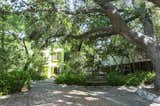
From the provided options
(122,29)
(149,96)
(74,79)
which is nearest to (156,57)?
(122,29)

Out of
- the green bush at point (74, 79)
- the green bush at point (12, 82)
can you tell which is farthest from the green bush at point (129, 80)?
the green bush at point (12, 82)

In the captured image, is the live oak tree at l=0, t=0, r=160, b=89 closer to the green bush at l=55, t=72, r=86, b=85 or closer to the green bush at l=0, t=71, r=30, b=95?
the green bush at l=0, t=71, r=30, b=95

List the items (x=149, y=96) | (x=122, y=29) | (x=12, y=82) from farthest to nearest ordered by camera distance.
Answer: (x=122, y=29)
(x=12, y=82)
(x=149, y=96)

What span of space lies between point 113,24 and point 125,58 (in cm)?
1569

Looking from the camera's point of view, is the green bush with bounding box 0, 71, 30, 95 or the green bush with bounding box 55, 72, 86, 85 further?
the green bush with bounding box 55, 72, 86, 85

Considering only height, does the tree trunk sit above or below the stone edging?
above

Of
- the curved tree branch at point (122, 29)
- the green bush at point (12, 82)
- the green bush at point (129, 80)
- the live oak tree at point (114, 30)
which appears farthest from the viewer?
the green bush at point (129, 80)

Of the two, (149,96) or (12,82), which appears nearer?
(149,96)

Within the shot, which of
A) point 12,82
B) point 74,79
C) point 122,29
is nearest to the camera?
point 12,82

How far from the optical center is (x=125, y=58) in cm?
3231

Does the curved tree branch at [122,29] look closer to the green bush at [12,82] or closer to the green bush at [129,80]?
the green bush at [129,80]

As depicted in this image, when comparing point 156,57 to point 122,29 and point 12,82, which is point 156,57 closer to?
point 122,29

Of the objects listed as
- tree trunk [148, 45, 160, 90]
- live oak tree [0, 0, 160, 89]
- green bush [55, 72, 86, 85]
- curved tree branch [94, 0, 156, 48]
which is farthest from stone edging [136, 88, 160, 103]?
green bush [55, 72, 86, 85]

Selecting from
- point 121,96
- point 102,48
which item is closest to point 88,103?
point 121,96
